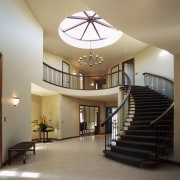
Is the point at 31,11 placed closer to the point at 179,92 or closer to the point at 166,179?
the point at 179,92

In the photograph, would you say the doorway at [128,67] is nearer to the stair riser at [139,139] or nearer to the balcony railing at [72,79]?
the balcony railing at [72,79]

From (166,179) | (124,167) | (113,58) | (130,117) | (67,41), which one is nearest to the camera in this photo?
(166,179)

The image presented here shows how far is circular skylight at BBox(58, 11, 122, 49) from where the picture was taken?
1069 centimetres

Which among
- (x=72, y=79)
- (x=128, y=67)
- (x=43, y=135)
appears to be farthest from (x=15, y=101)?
(x=128, y=67)

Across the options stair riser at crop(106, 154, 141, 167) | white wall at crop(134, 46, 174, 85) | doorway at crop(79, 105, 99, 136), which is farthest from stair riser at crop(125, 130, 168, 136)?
doorway at crop(79, 105, 99, 136)

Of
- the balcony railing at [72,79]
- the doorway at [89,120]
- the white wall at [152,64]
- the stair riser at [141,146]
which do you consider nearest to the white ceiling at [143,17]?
the stair riser at [141,146]

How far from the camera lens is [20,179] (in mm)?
4188

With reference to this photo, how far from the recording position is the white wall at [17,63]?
18.1 ft

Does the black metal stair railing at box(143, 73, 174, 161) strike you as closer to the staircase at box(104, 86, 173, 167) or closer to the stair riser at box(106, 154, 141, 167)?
the staircase at box(104, 86, 173, 167)

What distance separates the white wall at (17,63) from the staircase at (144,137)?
2814mm

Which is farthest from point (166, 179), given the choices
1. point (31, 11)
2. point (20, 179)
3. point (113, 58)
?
point (113, 58)

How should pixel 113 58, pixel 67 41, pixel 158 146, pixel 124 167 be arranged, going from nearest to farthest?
pixel 124 167, pixel 158 146, pixel 67 41, pixel 113 58

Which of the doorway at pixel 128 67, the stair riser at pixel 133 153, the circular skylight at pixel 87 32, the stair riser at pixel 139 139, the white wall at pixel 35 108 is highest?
the circular skylight at pixel 87 32

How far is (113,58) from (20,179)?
11.1m
